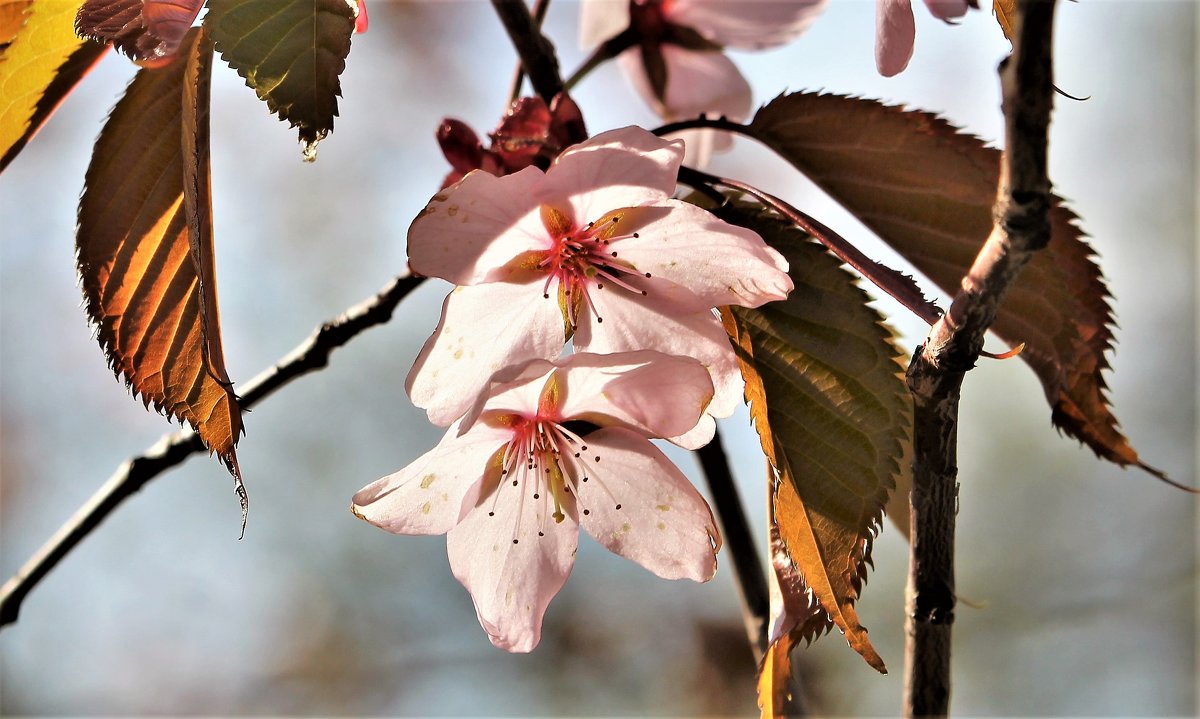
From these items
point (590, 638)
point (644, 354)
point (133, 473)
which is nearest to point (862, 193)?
point (644, 354)

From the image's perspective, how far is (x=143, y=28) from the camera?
36 centimetres

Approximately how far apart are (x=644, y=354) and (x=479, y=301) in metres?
0.10

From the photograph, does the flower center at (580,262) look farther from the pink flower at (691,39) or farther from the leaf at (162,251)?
the pink flower at (691,39)

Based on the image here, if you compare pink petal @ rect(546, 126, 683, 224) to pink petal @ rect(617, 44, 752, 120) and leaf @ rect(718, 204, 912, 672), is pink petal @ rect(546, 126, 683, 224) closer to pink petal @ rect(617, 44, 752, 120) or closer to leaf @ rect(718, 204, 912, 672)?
leaf @ rect(718, 204, 912, 672)

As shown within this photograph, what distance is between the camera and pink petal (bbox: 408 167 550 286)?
403 mm

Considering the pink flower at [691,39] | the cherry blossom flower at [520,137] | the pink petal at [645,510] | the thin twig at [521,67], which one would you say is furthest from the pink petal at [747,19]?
the pink petal at [645,510]

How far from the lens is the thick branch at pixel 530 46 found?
550mm

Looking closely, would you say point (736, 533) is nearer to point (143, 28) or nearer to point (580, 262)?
point (580, 262)

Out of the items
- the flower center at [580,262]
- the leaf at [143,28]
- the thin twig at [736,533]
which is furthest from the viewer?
the thin twig at [736,533]

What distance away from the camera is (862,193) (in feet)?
1.49

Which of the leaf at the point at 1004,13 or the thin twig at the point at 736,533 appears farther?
the thin twig at the point at 736,533

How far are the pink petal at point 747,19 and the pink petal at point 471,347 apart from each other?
405 mm

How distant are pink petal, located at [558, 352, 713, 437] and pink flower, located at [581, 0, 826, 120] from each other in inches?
14.9

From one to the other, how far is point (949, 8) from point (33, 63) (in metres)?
0.42
